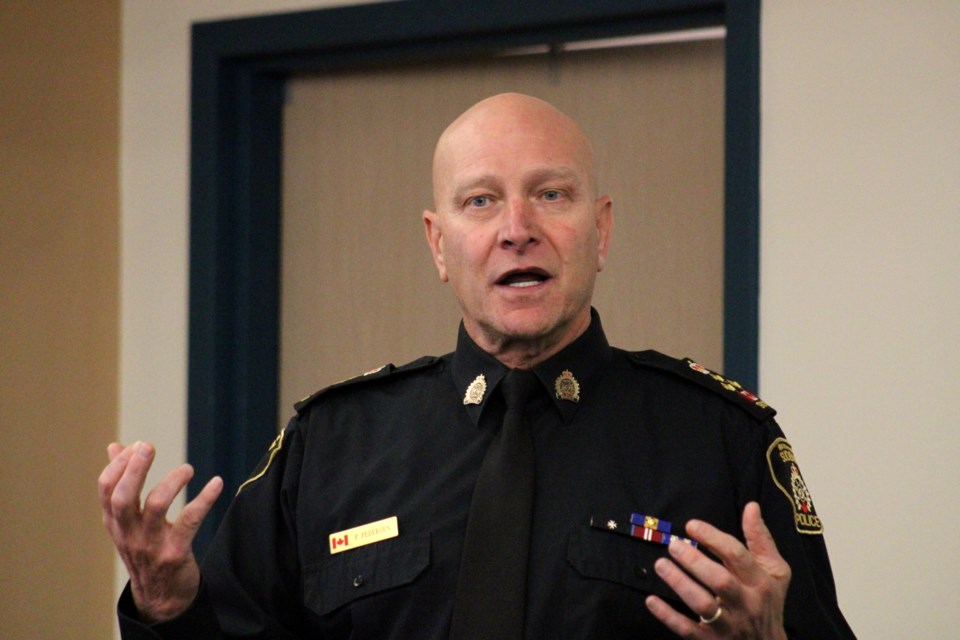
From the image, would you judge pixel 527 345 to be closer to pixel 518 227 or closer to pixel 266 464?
pixel 518 227

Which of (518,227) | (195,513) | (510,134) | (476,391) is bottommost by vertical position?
(195,513)

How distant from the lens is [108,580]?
2.86m

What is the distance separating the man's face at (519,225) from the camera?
5.10 ft

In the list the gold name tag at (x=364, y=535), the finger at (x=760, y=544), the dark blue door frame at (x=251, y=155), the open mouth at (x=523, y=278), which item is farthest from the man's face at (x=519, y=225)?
the dark blue door frame at (x=251, y=155)

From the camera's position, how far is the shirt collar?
158cm

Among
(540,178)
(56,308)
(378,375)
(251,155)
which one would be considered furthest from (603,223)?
(56,308)

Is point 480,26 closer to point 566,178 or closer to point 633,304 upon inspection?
point 633,304

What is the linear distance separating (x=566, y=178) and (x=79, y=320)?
63.5 inches

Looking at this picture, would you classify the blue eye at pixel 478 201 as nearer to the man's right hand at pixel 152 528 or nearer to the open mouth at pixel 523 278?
the open mouth at pixel 523 278

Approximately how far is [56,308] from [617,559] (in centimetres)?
174

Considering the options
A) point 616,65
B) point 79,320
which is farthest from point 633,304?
point 79,320

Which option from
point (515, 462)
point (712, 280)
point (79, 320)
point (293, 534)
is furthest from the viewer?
point (79, 320)

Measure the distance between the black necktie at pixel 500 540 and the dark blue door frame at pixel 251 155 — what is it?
1292 mm

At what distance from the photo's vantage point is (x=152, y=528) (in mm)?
1356
